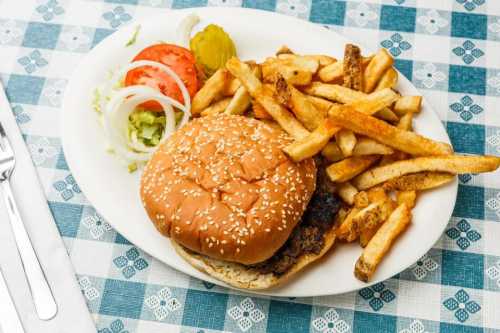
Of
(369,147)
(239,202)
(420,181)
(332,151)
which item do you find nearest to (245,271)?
(239,202)

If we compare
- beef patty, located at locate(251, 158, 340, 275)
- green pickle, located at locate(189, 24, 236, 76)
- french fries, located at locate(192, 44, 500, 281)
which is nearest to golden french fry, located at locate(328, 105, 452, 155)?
french fries, located at locate(192, 44, 500, 281)

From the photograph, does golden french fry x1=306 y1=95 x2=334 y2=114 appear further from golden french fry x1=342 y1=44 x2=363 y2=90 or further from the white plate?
the white plate

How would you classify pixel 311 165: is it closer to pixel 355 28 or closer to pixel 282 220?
pixel 282 220

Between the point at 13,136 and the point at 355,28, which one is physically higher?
the point at 355,28

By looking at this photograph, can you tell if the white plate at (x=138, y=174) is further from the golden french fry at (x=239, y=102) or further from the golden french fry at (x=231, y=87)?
the golden french fry at (x=239, y=102)

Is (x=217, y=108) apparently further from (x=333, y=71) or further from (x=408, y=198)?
(x=408, y=198)

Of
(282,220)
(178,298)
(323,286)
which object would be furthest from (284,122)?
(178,298)
